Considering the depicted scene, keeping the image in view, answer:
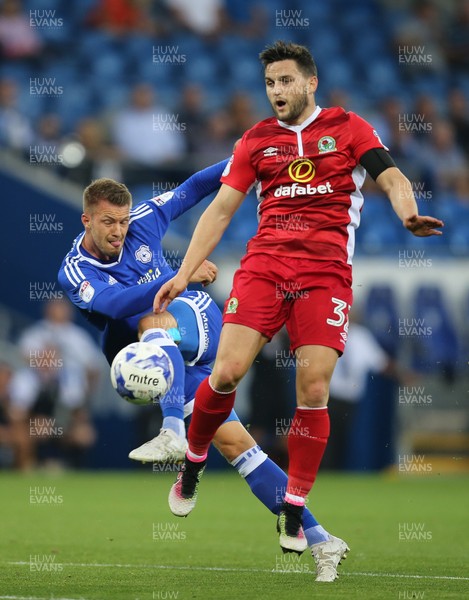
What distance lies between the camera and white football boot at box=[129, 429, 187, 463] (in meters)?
6.37

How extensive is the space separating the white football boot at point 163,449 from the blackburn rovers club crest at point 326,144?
1.70m

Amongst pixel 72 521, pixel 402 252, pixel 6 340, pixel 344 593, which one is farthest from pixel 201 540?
pixel 402 252

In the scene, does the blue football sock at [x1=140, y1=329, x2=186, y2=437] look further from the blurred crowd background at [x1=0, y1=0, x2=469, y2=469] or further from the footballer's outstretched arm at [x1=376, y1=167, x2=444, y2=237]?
the blurred crowd background at [x1=0, y1=0, x2=469, y2=469]

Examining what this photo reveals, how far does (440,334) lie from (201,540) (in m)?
8.21

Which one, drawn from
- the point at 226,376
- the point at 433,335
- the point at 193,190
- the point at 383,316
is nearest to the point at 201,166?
the point at 383,316

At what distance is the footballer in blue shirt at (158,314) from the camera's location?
6.68 metres

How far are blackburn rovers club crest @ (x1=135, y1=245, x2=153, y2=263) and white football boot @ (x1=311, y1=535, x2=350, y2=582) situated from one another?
1.90m

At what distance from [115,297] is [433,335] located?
9.94 m

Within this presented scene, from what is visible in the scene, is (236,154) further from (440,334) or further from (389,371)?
(440,334)

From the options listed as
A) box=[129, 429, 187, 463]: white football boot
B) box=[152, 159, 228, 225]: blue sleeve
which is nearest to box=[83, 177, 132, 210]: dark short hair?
box=[152, 159, 228, 225]: blue sleeve

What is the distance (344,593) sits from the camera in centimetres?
594

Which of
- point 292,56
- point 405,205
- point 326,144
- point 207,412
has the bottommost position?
point 207,412

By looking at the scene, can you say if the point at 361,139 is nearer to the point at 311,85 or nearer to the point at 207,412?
the point at 311,85

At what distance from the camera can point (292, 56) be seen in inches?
252
